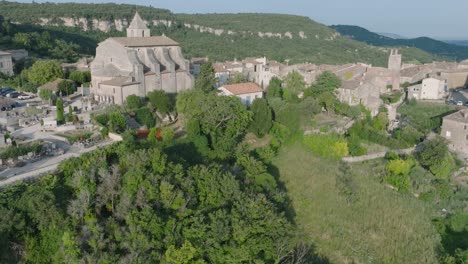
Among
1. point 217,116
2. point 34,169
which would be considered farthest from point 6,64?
point 34,169

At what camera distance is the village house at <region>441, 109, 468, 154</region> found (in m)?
39.1

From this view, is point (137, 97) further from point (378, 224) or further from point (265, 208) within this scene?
point (378, 224)

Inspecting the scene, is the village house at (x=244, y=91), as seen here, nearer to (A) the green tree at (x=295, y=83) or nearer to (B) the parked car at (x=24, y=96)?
(A) the green tree at (x=295, y=83)

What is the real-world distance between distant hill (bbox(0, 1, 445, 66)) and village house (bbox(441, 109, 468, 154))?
5742 cm

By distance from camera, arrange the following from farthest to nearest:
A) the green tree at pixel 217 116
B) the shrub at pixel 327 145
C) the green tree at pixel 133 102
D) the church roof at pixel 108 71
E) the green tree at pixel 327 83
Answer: the green tree at pixel 327 83 < the church roof at pixel 108 71 < the green tree at pixel 133 102 < the shrub at pixel 327 145 < the green tree at pixel 217 116

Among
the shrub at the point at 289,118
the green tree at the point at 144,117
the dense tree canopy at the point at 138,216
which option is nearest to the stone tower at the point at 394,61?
the shrub at the point at 289,118

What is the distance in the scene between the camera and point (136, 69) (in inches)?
1476

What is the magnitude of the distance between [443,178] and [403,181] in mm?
4481

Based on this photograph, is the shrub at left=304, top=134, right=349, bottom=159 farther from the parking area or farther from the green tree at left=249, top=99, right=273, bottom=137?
the parking area

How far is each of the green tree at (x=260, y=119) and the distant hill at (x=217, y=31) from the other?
55.1m

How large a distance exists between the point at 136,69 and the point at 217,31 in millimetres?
95404

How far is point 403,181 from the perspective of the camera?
3102 cm

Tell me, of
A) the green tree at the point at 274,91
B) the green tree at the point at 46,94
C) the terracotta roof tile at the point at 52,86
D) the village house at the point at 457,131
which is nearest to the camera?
the green tree at the point at 46,94

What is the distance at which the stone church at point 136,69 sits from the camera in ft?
122
